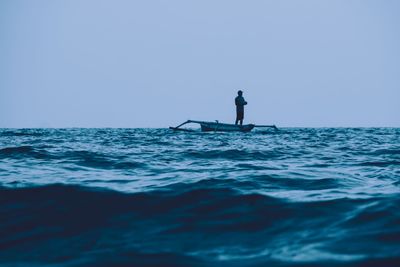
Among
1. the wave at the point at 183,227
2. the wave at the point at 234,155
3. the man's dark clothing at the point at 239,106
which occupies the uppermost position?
the man's dark clothing at the point at 239,106

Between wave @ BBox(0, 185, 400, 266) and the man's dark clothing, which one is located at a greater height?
the man's dark clothing

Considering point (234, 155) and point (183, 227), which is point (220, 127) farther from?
point (183, 227)

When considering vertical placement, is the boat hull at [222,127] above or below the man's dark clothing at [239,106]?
below

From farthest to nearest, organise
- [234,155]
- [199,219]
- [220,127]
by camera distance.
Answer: [220,127], [234,155], [199,219]

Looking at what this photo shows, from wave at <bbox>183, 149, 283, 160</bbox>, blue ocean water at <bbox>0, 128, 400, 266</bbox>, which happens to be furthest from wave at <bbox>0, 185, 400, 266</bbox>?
wave at <bbox>183, 149, 283, 160</bbox>

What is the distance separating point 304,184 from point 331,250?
8.83ft

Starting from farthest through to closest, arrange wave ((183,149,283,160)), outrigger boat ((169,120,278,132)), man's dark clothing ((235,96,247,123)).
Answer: outrigger boat ((169,120,278,132)), man's dark clothing ((235,96,247,123)), wave ((183,149,283,160))

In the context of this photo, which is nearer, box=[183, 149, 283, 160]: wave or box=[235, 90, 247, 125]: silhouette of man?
box=[183, 149, 283, 160]: wave

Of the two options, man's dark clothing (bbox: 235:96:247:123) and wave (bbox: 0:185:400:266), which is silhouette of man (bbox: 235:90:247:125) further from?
wave (bbox: 0:185:400:266)

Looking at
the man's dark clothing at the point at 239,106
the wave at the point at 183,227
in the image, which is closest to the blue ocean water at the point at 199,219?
the wave at the point at 183,227

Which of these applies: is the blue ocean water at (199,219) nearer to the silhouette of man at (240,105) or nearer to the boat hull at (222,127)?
the silhouette of man at (240,105)

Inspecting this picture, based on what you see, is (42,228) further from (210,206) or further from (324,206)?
(324,206)

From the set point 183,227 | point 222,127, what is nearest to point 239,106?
point 222,127

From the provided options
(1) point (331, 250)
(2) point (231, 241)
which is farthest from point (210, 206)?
(1) point (331, 250)
